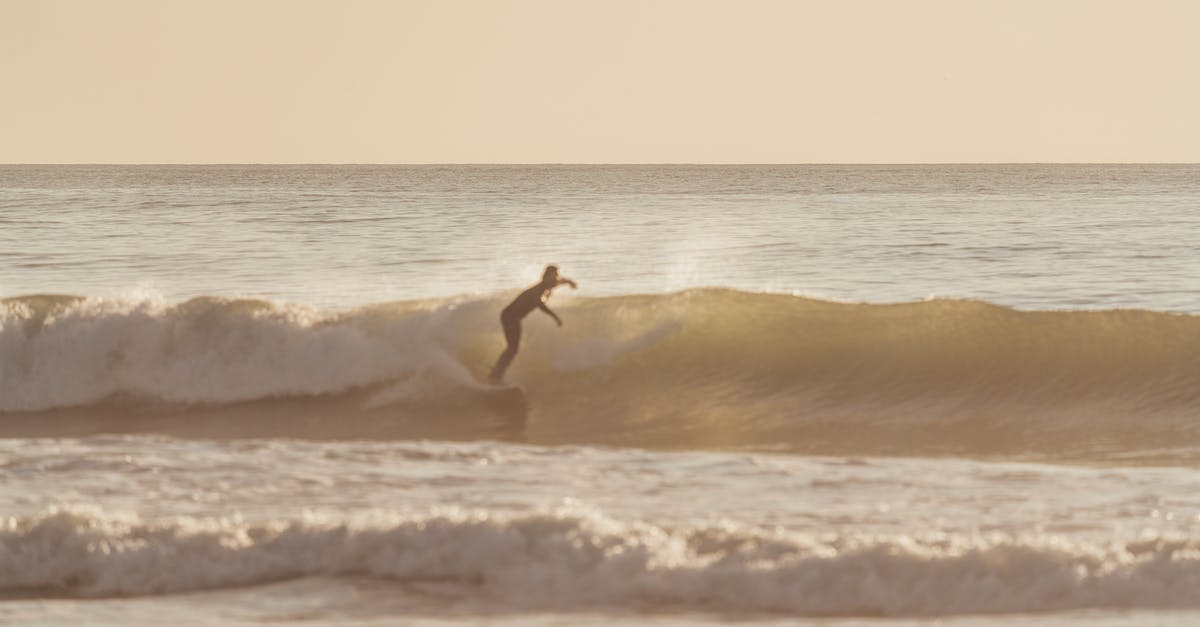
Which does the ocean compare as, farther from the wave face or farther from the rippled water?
the rippled water

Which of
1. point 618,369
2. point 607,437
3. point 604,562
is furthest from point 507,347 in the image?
point 604,562

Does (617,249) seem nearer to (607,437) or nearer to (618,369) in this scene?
(618,369)

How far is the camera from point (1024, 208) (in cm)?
6122

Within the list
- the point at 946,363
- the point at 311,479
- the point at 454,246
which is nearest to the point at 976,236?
the point at 454,246

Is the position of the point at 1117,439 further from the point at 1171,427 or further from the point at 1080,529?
the point at 1080,529

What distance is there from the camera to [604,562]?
34.8ft

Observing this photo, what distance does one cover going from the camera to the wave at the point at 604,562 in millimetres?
10078

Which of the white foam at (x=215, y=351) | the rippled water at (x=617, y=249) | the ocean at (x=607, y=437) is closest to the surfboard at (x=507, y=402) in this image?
the ocean at (x=607, y=437)

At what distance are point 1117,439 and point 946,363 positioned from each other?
11.8 ft

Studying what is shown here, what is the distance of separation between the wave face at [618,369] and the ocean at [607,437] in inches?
2.0

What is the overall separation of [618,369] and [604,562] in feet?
31.0

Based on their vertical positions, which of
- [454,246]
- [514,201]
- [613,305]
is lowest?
[514,201]

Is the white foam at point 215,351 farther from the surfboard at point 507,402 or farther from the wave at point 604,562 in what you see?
the wave at point 604,562

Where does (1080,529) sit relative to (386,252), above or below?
above
